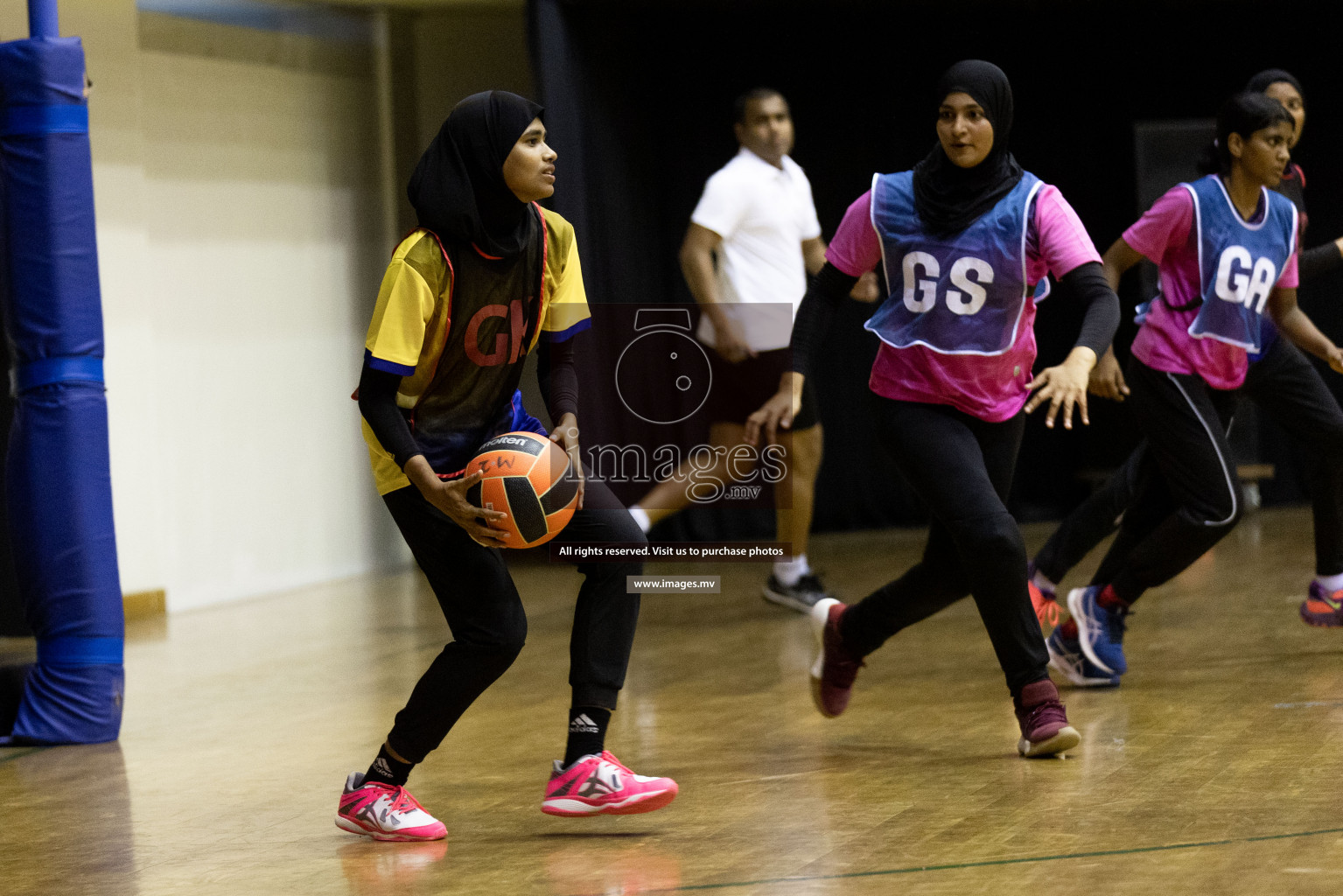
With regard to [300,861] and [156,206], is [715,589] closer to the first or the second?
[156,206]

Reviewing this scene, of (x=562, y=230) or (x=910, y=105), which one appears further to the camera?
(x=910, y=105)

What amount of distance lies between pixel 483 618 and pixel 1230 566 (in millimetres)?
5072

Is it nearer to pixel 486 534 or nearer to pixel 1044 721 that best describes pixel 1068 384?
pixel 1044 721

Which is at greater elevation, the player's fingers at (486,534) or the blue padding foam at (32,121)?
the blue padding foam at (32,121)

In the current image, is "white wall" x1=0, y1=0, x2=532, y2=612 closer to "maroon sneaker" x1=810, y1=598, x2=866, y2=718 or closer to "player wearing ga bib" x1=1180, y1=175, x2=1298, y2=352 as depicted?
"maroon sneaker" x1=810, y1=598, x2=866, y2=718

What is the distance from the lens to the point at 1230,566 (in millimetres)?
7637

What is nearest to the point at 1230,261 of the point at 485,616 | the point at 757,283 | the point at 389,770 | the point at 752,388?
the point at 752,388

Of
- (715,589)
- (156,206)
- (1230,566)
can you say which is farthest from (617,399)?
(1230,566)

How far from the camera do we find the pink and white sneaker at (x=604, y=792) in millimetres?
3604

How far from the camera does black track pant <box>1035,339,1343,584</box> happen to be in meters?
5.25

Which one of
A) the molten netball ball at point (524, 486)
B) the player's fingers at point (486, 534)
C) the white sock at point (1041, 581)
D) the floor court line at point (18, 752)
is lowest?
the floor court line at point (18, 752)

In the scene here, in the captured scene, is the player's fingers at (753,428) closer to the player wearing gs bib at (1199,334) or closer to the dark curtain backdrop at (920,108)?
the player wearing gs bib at (1199,334)
